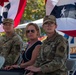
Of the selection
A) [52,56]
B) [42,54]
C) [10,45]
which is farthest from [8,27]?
[52,56]

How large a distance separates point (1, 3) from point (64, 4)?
181cm

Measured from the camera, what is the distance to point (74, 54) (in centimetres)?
733

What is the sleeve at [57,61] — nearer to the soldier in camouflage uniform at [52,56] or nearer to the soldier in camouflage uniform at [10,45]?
the soldier in camouflage uniform at [52,56]

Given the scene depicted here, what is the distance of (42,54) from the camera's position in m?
3.71

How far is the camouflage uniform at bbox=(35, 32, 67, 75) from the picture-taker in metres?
3.56

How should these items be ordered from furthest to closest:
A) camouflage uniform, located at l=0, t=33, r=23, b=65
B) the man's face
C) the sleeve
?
the man's face → camouflage uniform, located at l=0, t=33, r=23, b=65 → the sleeve

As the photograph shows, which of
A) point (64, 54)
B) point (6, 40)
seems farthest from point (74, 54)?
point (64, 54)

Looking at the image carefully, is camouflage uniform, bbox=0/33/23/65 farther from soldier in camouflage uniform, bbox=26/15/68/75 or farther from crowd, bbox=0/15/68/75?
soldier in camouflage uniform, bbox=26/15/68/75

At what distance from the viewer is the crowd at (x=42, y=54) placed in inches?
141

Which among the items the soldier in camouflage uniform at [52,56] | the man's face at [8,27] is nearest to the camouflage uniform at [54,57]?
the soldier in camouflage uniform at [52,56]

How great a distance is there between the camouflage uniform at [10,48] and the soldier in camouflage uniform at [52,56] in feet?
2.36

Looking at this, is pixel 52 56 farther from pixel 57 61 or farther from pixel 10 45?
pixel 10 45

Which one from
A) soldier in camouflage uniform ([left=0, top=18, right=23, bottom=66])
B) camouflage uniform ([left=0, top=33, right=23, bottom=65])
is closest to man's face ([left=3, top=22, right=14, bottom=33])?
soldier in camouflage uniform ([left=0, top=18, right=23, bottom=66])

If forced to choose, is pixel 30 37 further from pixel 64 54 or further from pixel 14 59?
pixel 64 54
